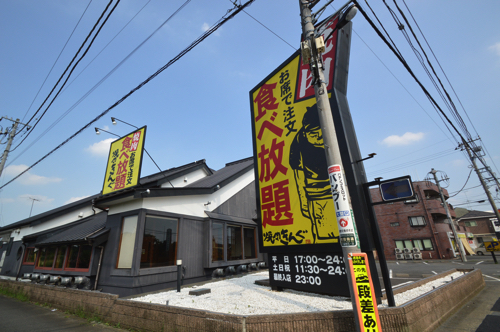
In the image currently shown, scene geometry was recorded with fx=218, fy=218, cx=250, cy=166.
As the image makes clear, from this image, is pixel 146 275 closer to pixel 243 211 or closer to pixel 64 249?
pixel 64 249

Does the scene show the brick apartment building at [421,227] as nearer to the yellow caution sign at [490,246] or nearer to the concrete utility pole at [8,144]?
the yellow caution sign at [490,246]

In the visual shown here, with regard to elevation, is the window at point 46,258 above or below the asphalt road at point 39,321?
above

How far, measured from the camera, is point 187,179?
54.2 feet

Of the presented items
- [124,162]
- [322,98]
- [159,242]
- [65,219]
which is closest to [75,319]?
[159,242]

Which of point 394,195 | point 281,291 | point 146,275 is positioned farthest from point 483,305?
point 146,275

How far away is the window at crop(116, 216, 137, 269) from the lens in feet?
30.5

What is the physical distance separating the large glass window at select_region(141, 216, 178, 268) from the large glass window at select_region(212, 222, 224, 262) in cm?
226

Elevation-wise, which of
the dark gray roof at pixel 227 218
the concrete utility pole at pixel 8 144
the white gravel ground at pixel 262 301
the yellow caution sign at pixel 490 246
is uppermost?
the concrete utility pole at pixel 8 144

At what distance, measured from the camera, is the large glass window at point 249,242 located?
14.4 metres

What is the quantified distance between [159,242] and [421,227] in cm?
3326

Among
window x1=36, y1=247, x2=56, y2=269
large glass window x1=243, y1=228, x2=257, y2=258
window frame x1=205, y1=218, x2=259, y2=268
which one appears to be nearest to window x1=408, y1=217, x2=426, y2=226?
window frame x1=205, y1=218, x2=259, y2=268

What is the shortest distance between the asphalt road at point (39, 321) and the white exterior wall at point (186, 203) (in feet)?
13.9

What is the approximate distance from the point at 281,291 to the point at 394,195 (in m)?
5.01

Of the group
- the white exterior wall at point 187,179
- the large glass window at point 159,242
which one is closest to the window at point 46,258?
the white exterior wall at point 187,179
